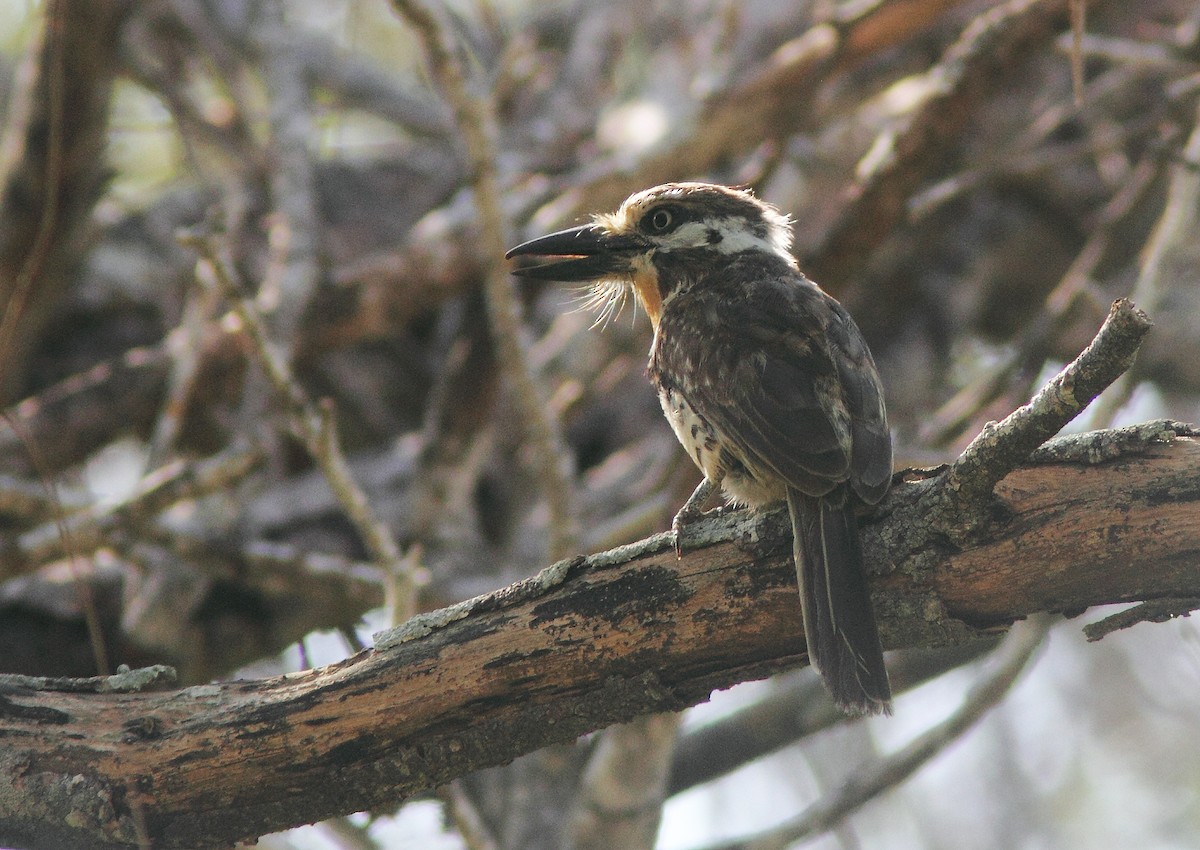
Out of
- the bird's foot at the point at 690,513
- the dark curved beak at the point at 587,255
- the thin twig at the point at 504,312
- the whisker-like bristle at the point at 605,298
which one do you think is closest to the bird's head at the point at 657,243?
→ the dark curved beak at the point at 587,255

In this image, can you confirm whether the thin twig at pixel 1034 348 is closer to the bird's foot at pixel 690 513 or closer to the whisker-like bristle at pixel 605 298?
the whisker-like bristle at pixel 605 298

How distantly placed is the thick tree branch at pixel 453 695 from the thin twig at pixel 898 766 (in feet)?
4.45

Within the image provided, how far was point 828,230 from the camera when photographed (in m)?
4.46

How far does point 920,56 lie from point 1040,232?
110 cm

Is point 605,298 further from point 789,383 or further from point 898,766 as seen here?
point 898,766

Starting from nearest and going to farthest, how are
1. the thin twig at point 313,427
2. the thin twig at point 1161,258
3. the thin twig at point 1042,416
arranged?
1. the thin twig at point 1042,416
2. the thin twig at point 313,427
3. the thin twig at point 1161,258

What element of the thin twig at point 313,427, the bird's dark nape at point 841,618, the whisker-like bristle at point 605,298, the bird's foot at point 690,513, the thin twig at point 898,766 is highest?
the whisker-like bristle at point 605,298

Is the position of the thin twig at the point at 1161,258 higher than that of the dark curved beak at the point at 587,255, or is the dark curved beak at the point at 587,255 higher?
the dark curved beak at the point at 587,255

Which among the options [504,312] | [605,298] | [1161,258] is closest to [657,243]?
[605,298]

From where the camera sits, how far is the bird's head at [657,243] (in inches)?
142

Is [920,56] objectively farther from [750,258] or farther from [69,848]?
[69,848]

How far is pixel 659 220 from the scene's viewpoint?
368 cm

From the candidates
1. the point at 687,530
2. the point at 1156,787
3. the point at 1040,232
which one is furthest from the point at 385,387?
the point at 1156,787

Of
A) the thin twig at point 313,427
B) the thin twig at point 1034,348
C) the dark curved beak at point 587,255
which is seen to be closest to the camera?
the thin twig at point 313,427
